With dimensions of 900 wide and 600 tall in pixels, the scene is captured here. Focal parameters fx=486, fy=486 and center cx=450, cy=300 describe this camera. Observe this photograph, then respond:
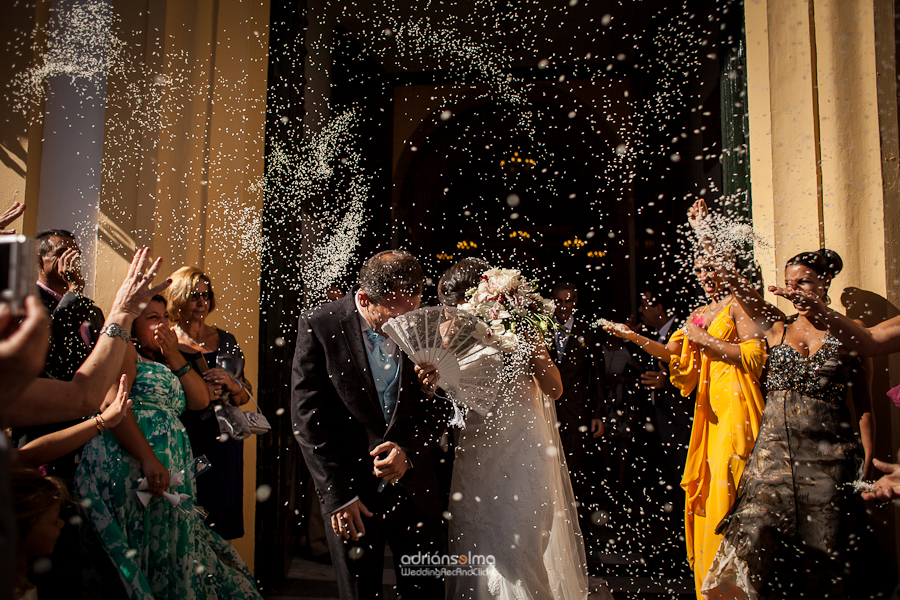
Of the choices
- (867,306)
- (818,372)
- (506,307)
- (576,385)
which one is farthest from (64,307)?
(867,306)

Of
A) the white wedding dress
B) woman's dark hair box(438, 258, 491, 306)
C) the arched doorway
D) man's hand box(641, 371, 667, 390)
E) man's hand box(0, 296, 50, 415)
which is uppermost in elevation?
the arched doorway

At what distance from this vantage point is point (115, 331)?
4.84 ft

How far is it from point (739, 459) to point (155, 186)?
3.40 m

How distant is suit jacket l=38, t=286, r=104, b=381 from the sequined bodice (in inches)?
114

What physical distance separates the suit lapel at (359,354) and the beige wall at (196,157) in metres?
1.20

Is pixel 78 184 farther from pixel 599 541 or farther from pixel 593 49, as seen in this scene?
pixel 599 541

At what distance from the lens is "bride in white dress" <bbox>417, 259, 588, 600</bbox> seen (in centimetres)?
203

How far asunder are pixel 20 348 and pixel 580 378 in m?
2.78

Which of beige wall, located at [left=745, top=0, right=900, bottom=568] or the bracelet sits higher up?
beige wall, located at [left=745, top=0, right=900, bottom=568]

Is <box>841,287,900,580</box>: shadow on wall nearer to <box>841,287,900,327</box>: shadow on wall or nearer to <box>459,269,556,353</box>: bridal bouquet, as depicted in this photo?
<box>841,287,900,327</box>: shadow on wall

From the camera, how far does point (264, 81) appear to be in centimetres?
298

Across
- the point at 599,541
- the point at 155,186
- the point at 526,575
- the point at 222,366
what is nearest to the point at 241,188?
the point at 155,186

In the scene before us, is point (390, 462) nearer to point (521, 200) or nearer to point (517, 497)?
point (517, 497)

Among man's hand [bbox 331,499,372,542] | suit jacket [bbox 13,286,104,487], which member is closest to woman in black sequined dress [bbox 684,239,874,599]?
man's hand [bbox 331,499,372,542]
